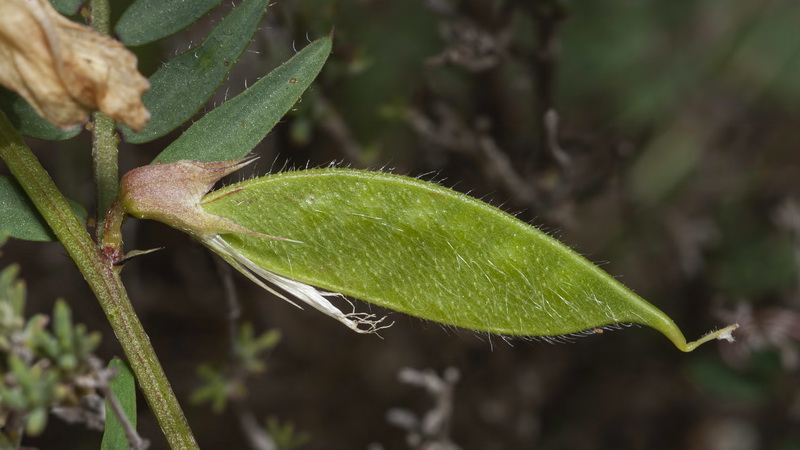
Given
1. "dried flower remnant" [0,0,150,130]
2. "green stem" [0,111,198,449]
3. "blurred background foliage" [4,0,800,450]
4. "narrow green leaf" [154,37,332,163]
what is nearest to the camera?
"dried flower remnant" [0,0,150,130]

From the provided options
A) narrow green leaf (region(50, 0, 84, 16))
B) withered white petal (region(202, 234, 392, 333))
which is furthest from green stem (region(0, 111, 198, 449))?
narrow green leaf (region(50, 0, 84, 16))

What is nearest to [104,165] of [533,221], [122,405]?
[122,405]

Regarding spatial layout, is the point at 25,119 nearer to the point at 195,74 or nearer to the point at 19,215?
the point at 19,215

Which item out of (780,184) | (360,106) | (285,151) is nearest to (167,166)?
(285,151)

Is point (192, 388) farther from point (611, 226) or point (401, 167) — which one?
point (611, 226)

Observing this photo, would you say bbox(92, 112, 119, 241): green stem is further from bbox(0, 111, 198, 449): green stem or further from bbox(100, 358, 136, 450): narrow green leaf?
bbox(100, 358, 136, 450): narrow green leaf

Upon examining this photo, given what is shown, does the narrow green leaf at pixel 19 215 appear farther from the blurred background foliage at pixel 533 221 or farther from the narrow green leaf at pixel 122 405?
the blurred background foliage at pixel 533 221
